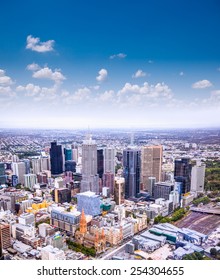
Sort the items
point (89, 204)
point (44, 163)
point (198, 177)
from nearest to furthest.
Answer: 1. point (198, 177)
2. point (89, 204)
3. point (44, 163)

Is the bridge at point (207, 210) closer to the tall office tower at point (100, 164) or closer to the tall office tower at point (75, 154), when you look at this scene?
the tall office tower at point (100, 164)

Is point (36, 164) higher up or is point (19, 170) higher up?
point (36, 164)

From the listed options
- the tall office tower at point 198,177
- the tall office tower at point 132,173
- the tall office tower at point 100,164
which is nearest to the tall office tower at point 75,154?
the tall office tower at point 100,164

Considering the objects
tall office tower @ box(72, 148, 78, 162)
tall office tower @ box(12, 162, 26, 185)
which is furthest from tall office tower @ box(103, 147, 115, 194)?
tall office tower @ box(12, 162, 26, 185)

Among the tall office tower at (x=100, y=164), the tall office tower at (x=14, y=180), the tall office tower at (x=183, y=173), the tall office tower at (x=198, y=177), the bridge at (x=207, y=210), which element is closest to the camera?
the bridge at (x=207, y=210)

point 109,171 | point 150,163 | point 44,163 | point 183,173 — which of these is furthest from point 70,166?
point 183,173

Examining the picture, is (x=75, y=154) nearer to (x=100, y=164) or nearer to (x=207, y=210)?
(x=100, y=164)
